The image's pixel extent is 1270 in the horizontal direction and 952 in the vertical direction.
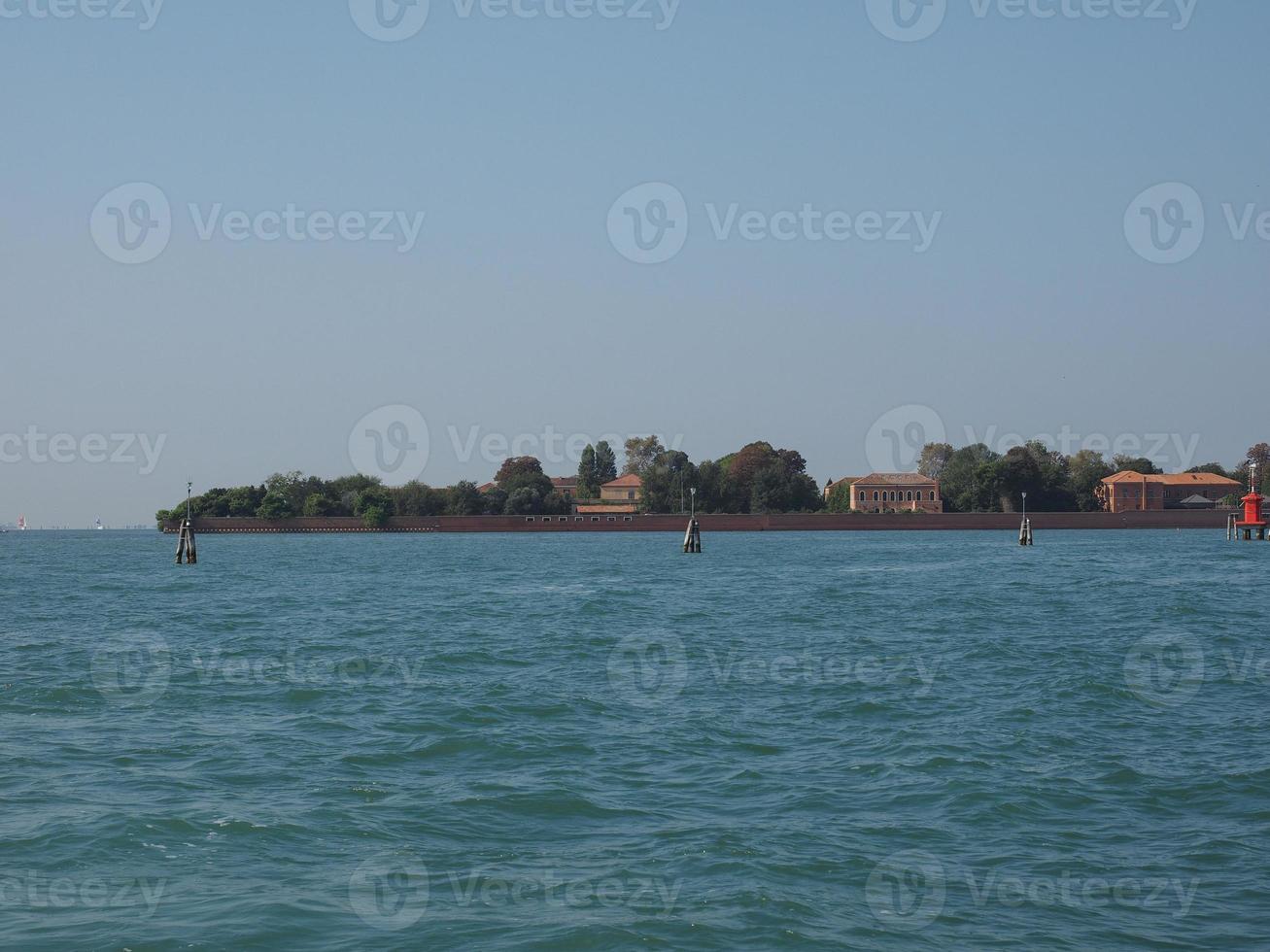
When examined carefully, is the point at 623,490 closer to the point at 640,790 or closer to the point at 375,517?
the point at 375,517

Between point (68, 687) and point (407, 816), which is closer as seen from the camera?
point (407, 816)

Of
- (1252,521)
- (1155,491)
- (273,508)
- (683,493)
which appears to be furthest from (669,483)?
Result: (1252,521)

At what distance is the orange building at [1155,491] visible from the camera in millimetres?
121062

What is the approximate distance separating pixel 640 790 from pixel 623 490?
124995 mm

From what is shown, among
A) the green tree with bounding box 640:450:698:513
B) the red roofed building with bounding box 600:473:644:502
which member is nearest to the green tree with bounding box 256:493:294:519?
the red roofed building with bounding box 600:473:644:502

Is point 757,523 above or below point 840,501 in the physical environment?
below

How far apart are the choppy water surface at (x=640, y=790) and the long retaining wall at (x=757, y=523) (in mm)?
90265

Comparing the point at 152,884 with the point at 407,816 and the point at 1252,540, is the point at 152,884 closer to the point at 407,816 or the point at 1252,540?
the point at 407,816

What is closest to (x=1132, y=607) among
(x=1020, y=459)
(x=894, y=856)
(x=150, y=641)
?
(x=150, y=641)

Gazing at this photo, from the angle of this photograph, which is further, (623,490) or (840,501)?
(623,490)

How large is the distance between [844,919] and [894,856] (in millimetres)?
1223

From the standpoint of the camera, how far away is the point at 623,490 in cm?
13488

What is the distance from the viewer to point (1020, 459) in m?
111

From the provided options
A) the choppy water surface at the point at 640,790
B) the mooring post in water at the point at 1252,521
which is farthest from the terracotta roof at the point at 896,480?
the choppy water surface at the point at 640,790
